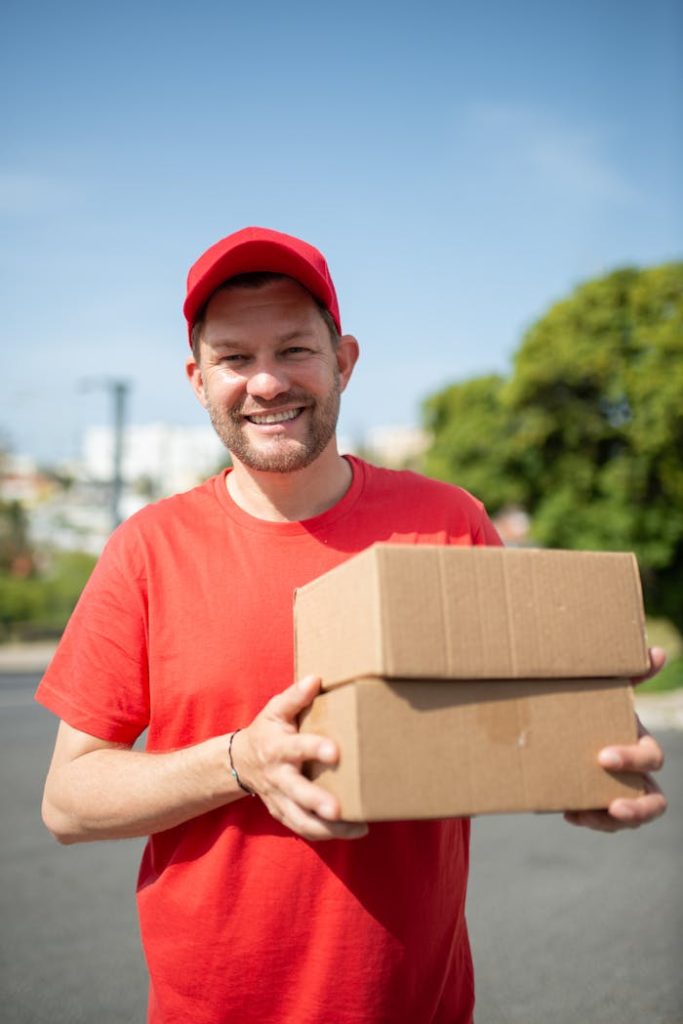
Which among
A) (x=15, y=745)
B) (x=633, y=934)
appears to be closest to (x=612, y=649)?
(x=633, y=934)

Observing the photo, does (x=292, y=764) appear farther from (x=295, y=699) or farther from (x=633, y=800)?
(x=633, y=800)

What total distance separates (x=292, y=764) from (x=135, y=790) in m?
0.37

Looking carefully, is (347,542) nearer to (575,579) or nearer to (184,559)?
(184,559)

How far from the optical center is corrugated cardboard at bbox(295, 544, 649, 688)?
4.29 feet

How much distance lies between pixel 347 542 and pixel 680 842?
18.4ft

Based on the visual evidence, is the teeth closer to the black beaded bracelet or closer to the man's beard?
the man's beard

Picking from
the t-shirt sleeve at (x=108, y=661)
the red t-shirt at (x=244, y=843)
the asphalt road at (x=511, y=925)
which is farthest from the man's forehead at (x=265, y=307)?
the asphalt road at (x=511, y=925)

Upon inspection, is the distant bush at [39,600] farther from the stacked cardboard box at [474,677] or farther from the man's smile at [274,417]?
the stacked cardboard box at [474,677]

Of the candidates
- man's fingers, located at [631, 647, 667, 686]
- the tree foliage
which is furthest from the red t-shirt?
the tree foliage

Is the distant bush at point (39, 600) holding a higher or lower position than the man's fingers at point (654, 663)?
higher

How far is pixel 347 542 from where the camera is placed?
5.91 ft

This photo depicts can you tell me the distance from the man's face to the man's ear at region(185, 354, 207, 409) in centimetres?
5

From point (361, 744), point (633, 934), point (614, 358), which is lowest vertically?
point (633, 934)

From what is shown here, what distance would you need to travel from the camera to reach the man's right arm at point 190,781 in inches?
53.2
